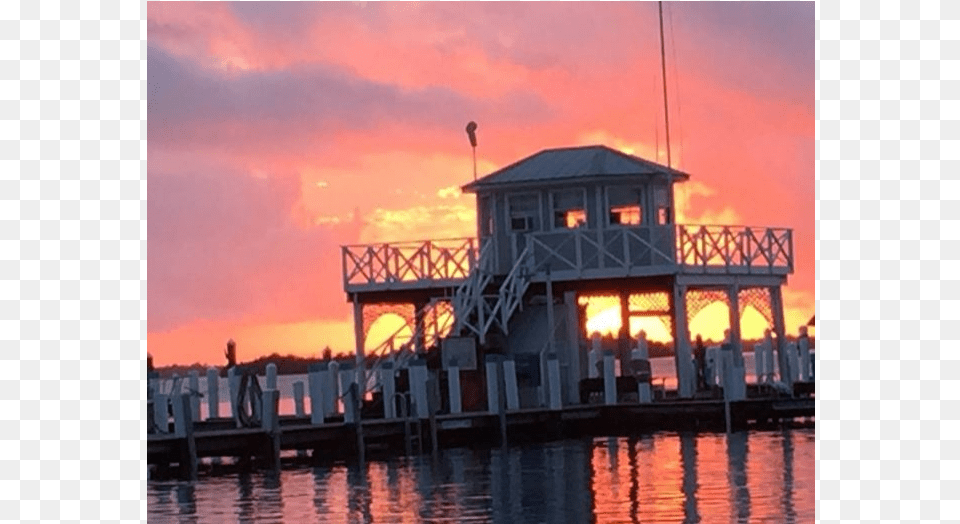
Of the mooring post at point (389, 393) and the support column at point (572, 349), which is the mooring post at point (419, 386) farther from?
the support column at point (572, 349)

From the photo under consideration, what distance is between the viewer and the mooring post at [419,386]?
42.6 m

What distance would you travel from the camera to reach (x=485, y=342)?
47344 mm

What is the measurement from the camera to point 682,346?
164 ft

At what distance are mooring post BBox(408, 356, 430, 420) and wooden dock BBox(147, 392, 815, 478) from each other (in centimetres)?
24

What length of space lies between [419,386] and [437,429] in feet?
4.81

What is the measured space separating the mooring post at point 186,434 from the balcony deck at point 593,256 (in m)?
12.6

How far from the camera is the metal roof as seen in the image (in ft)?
165

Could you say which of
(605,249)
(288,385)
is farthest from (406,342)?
(288,385)

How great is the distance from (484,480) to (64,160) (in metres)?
16.9

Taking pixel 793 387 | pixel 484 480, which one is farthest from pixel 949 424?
pixel 793 387

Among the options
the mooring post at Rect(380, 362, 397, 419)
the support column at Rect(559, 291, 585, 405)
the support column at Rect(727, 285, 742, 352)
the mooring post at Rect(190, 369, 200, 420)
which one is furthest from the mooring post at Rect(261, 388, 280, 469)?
the support column at Rect(727, 285, 742, 352)

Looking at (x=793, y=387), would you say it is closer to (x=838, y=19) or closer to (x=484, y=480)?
(x=484, y=480)

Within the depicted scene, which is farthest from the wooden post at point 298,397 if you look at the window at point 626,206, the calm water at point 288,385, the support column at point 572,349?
the calm water at point 288,385

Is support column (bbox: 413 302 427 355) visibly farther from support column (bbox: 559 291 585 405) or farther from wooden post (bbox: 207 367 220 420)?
wooden post (bbox: 207 367 220 420)
